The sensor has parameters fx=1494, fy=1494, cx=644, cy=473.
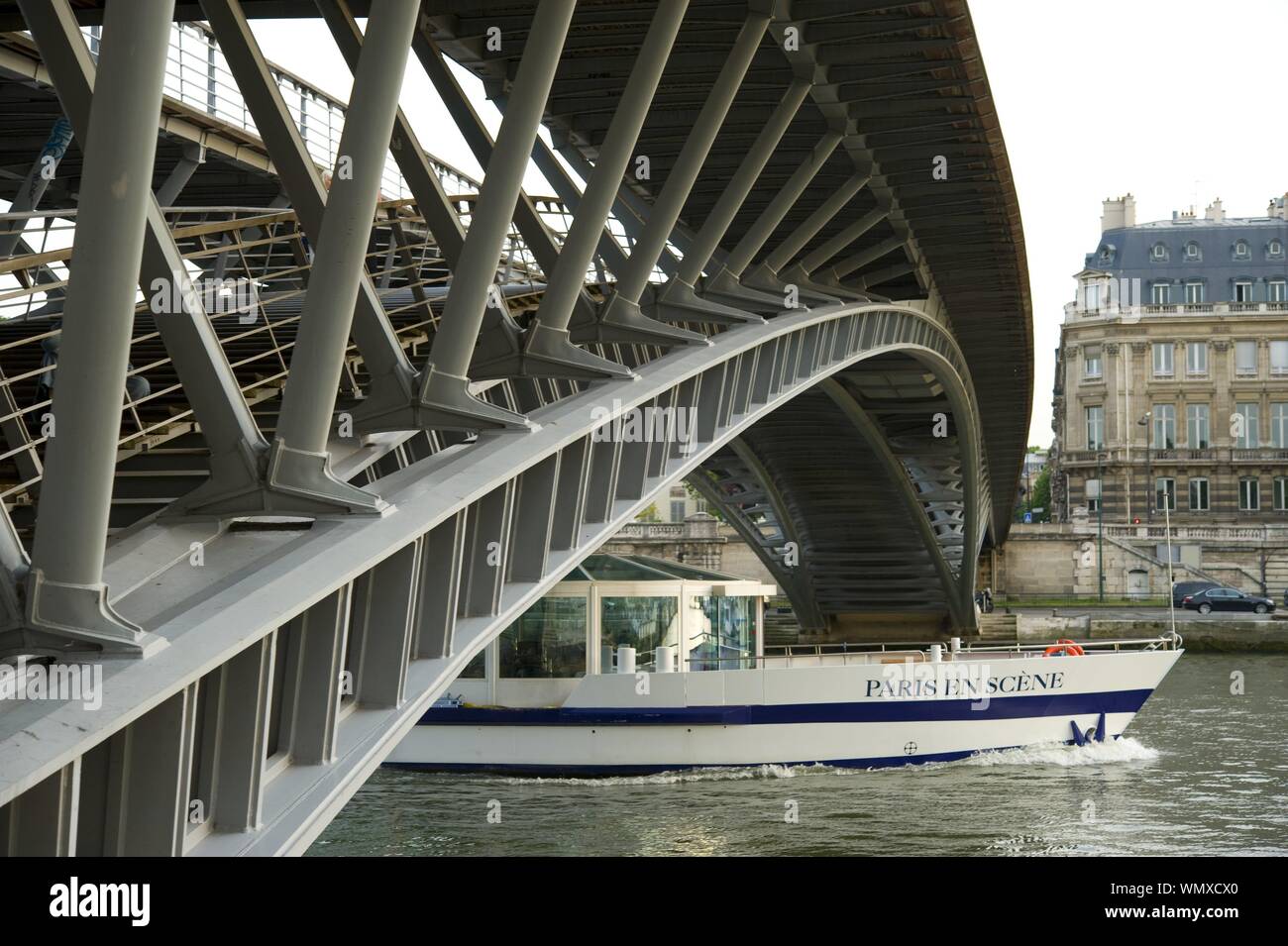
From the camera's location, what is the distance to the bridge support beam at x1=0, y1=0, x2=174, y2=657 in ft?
13.0

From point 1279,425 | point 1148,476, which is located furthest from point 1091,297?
point 1279,425

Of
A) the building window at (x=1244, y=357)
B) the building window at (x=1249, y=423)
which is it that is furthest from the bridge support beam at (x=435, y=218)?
the building window at (x=1244, y=357)

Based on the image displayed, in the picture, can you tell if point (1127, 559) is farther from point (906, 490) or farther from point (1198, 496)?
point (906, 490)

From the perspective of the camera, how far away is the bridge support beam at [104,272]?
13.0 feet

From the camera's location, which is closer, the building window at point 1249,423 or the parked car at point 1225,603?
the parked car at point 1225,603

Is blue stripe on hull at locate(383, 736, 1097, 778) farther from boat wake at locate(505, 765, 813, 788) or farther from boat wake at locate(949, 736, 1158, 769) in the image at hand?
boat wake at locate(949, 736, 1158, 769)

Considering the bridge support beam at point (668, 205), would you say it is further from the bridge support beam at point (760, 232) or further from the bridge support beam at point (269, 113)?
the bridge support beam at point (269, 113)

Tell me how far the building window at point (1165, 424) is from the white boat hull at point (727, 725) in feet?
193

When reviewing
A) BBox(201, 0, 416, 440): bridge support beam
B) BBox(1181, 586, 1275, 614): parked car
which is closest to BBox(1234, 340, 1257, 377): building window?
BBox(1181, 586, 1275, 614): parked car

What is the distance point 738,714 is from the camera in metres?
22.5

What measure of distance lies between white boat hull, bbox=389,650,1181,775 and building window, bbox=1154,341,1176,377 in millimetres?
59691

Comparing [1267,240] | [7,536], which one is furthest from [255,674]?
[1267,240]
